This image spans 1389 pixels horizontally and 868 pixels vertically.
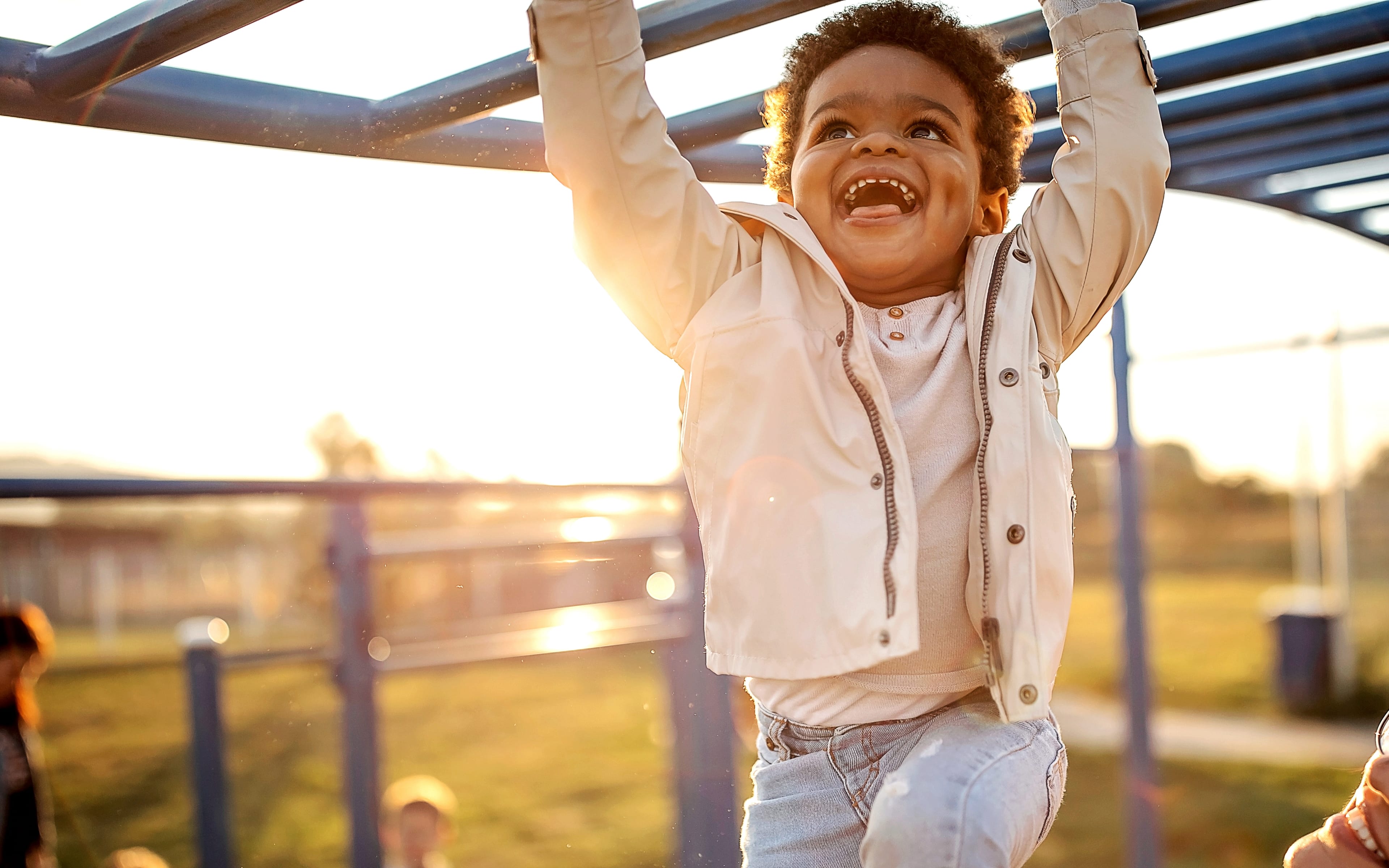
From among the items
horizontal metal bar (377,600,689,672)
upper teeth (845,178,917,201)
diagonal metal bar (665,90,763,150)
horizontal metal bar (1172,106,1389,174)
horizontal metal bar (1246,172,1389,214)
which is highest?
diagonal metal bar (665,90,763,150)

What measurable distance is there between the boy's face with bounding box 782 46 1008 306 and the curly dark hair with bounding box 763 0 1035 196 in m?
0.03

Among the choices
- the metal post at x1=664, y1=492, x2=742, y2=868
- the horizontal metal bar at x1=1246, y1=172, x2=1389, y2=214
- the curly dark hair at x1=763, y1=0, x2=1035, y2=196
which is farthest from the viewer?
the metal post at x1=664, y1=492, x2=742, y2=868

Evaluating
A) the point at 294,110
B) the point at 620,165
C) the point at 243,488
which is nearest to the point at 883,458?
the point at 620,165

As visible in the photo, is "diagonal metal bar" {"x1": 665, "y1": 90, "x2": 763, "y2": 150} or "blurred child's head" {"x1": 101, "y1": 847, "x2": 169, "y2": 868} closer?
"diagonal metal bar" {"x1": 665, "y1": 90, "x2": 763, "y2": 150}

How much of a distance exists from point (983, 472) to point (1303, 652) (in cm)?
951

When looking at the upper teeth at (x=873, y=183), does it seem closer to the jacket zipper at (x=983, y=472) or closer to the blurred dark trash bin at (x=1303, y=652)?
the jacket zipper at (x=983, y=472)

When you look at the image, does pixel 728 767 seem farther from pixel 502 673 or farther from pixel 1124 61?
pixel 502 673

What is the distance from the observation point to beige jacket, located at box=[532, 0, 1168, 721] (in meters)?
1.10

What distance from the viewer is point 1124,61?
128cm

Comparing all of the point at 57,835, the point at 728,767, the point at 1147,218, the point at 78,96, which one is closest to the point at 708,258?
the point at 1147,218

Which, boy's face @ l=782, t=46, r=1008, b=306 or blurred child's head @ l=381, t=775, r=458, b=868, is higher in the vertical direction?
boy's face @ l=782, t=46, r=1008, b=306

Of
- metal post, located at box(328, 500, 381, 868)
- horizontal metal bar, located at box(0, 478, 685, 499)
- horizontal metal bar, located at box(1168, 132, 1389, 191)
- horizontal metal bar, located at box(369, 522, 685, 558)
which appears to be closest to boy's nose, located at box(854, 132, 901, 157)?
horizontal metal bar, located at box(1168, 132, 1389, 191)

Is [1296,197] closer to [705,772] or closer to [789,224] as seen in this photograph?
[789,224]

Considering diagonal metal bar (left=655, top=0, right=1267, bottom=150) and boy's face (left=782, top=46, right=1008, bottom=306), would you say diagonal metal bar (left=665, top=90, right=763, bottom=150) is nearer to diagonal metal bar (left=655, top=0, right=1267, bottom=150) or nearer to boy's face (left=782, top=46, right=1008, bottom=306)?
diagonal metal bar (left=655, top=0, right=1267, bottom=150)
